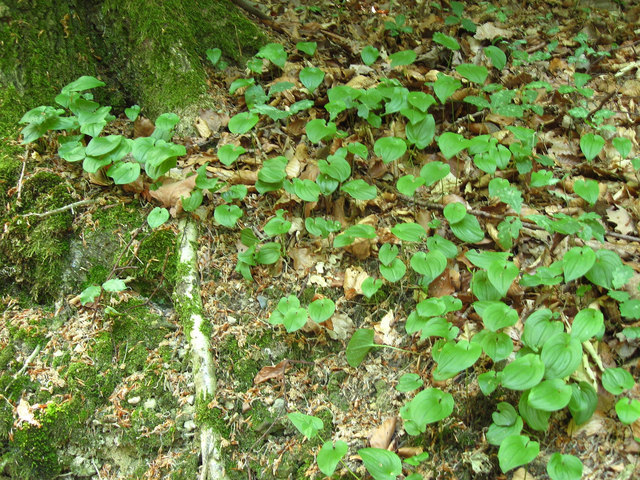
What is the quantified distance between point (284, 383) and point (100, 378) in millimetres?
1042

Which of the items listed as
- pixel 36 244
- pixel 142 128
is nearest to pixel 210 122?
pixel 142 128

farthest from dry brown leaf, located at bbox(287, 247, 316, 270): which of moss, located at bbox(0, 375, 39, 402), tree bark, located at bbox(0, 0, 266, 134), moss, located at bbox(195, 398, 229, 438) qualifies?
moss, located at bbox(0, 375, 39, 402)

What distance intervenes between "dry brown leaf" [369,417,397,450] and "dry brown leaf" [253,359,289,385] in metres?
0.60

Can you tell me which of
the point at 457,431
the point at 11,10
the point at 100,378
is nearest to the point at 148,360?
the point at 100,378

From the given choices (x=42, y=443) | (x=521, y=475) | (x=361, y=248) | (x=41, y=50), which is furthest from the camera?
(x=41, y=50)

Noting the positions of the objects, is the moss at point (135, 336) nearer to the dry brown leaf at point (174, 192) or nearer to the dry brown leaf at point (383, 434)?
the dry brown leaf at point (174, 192)

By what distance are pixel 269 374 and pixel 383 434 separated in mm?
710

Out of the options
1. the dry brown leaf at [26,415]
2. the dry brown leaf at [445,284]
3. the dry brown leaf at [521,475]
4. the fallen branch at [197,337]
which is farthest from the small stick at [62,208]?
the dry brown leaf at [521,475]

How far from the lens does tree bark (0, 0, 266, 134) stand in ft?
11.2

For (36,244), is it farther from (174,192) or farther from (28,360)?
(174,192)

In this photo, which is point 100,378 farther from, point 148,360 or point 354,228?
point 354,228

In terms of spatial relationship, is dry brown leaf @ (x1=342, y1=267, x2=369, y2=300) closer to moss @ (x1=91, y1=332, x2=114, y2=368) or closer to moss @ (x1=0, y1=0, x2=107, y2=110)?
moss @ (x1=91, y1=332, x2=114, y2=368)

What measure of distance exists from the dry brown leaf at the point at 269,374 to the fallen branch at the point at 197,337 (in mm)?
246

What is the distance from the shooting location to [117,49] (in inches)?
152
